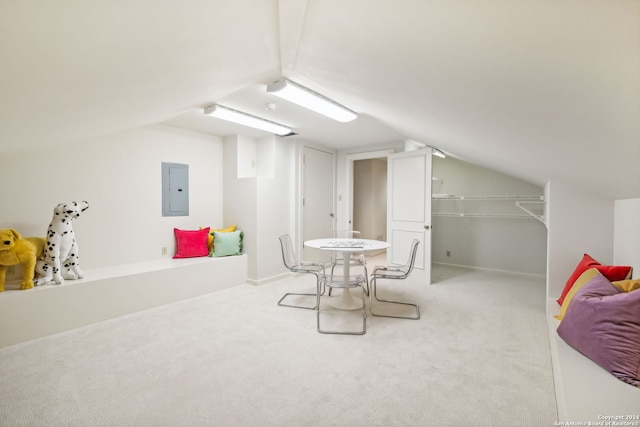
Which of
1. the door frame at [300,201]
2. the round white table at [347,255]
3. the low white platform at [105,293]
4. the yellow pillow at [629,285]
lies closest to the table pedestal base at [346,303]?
the round white table at [347,255]

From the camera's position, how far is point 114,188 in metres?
3.49

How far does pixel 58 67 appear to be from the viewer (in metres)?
1.30

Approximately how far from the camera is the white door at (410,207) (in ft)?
14.1

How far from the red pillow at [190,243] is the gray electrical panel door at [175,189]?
30cm

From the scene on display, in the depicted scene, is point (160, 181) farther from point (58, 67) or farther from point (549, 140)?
point (549, 140)

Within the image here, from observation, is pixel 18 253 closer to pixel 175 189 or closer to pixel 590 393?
pixel 175 189

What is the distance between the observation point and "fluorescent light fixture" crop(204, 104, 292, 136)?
3.13 meters

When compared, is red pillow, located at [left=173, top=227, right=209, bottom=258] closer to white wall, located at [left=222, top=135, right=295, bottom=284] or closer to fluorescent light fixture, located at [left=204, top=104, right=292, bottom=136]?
white wall, located at [left=222, top=135, right=295, bottom=284]

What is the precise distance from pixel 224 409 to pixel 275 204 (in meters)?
3.14

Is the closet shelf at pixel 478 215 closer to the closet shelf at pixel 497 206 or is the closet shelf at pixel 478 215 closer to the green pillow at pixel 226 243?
the closet shelf at pixel 497 206

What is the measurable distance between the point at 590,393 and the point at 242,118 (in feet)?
12.1

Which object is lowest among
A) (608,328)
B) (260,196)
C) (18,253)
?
(608,328)


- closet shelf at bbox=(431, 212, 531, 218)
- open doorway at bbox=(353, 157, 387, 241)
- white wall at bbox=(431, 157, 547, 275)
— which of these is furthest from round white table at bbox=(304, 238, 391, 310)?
open doorway at bbox=(353, 157, 387, 241)

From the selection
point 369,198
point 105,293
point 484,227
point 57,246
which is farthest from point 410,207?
point 57,246
